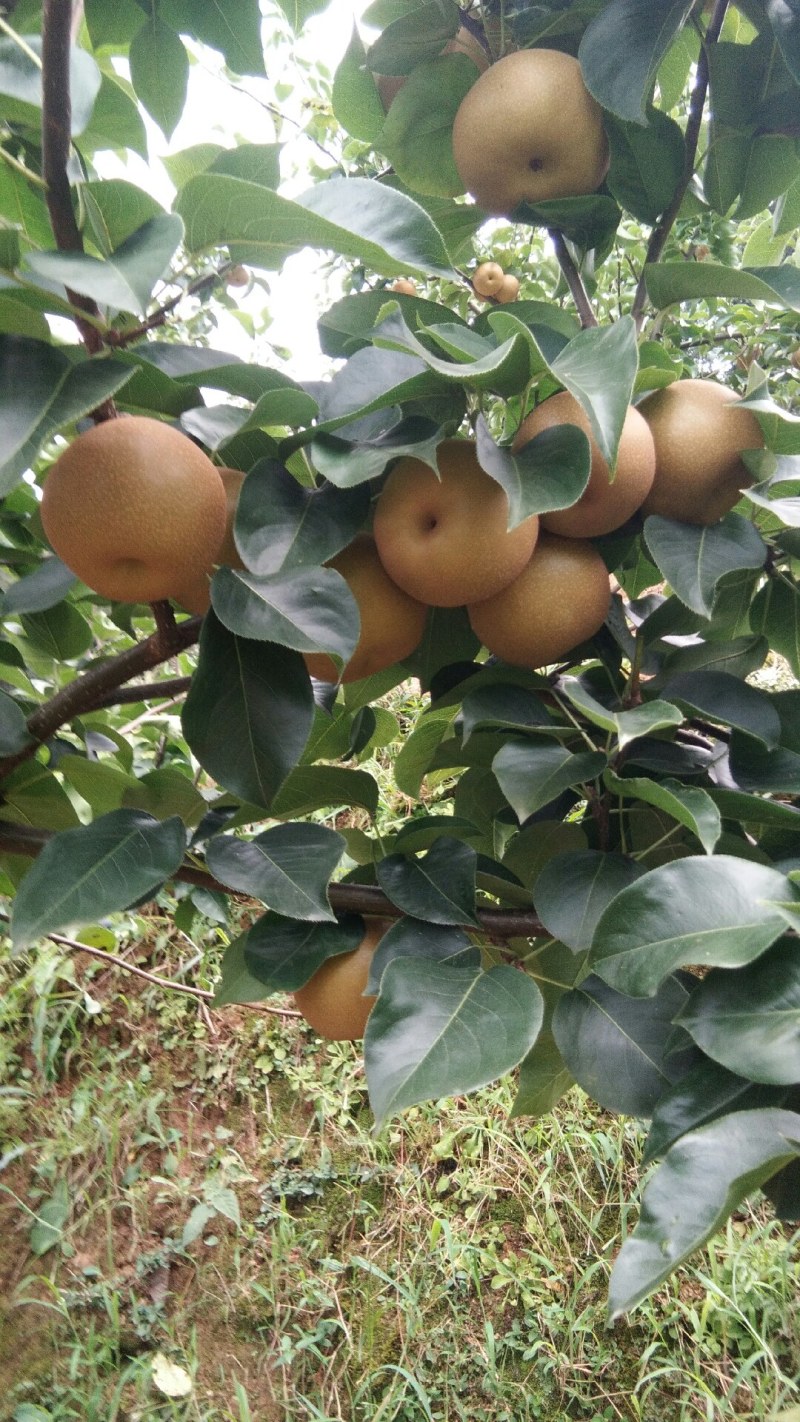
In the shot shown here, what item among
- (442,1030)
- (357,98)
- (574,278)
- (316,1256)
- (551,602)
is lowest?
(316,1256)

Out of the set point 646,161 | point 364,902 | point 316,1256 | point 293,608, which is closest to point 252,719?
point 293,608

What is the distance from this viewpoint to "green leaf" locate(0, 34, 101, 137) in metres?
0.35

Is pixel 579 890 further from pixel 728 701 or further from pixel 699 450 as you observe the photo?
pixel 699 450

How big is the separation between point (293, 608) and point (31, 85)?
0.77 feet

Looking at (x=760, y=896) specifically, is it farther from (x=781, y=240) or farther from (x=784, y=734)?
(x=781, y=240)

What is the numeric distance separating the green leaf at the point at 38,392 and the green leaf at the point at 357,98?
0.37 metres

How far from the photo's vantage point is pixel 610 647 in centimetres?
54

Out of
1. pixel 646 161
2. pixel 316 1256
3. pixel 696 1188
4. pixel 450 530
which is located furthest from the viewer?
pixel 316 1256

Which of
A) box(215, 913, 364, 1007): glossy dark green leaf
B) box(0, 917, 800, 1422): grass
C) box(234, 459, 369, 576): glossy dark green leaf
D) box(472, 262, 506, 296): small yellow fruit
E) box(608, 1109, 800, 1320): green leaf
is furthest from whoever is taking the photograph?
box(472, 262, 506, 296): small yellow fruit

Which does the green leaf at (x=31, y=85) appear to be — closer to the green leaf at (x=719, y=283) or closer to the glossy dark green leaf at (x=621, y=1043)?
the green leaf at (x=719, y=283)

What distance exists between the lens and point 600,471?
0.42 meters

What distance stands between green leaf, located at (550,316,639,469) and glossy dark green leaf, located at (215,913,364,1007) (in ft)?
0.96

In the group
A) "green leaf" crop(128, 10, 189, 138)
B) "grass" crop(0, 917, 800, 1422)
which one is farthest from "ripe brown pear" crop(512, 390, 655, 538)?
"grass" crop(0, 917, 800, 1422)

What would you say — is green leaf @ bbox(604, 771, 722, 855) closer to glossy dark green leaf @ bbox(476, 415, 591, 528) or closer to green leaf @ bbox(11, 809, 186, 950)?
glossy dark green leaf @ bbox(476, 415, 591, 528)
